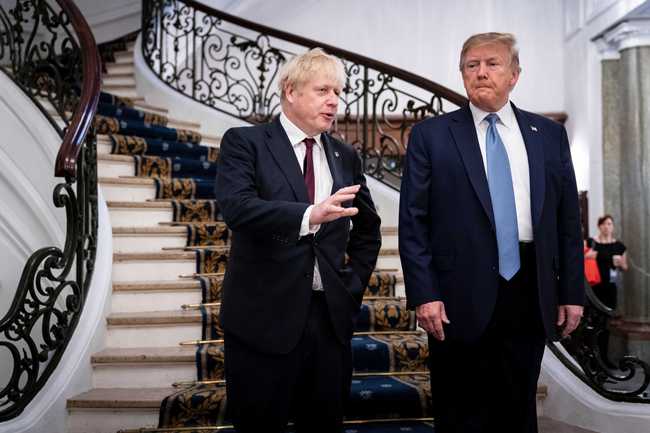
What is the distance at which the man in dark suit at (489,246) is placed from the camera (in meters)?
1.90

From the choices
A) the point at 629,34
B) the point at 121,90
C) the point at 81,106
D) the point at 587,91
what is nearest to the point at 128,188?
the point at 81,106

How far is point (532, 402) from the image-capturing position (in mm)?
2020

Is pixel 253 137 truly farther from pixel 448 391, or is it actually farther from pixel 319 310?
pixel 448 391

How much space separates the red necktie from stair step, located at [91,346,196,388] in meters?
1.62

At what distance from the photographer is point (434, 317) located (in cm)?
187

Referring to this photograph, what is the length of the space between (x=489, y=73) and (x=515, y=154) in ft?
0.81

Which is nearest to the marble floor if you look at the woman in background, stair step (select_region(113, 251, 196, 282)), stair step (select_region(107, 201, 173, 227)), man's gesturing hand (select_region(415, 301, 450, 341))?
man's gesturing hand (select_region(415, 301, 450, 341))

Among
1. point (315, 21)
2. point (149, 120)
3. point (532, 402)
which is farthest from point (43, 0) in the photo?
point (315, 21)

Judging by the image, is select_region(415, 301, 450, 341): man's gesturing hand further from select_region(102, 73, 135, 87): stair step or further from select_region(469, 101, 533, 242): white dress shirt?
select_region(102, 73, 135, 87): stair step

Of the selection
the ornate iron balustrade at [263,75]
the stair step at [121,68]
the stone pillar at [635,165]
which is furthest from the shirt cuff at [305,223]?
the stair step at [121,68]

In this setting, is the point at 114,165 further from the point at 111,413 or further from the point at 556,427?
the point at 556,427

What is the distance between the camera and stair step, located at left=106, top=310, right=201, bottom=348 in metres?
3.40

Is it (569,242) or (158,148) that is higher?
(158,148)

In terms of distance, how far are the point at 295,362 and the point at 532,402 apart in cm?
74
